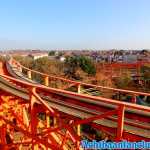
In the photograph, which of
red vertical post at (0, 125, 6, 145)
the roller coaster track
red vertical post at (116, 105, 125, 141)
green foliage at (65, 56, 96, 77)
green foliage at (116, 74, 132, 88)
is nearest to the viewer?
red vertical post at (116, 105, 125, 141)

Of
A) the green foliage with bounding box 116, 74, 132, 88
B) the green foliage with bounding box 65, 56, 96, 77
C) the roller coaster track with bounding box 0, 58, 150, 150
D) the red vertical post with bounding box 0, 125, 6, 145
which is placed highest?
the roller coaster track with bounding box 0, 58, 150, 150

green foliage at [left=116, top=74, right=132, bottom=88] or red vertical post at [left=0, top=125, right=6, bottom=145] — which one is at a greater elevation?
red vertical post at [left=0, top=125, right=6, bottom=145]

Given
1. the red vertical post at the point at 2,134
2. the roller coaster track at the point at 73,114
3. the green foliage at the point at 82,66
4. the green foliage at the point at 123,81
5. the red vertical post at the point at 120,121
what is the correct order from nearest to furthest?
the red vertical post at the point at 120,121
the roller coaster track at the point at 73,114
the red vertical post at the point at 2,134
the green foliage at the point at 123,81
the green foliage at the point at 82,66

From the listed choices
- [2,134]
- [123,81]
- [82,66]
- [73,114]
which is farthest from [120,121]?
[82,66]

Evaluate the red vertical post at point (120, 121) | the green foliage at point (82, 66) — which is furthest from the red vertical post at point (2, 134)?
the green foliage at point (82, 66)

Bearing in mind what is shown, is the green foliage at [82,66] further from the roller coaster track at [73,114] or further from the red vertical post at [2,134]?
the roller coaster track at [73,114]

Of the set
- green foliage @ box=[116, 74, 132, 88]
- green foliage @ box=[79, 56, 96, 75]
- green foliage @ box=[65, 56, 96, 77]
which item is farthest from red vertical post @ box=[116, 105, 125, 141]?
green foliage @ box=[79, 56, 96, 75]

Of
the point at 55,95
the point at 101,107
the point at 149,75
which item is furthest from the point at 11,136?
the point at 149,75

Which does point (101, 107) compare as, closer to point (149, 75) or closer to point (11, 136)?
point (11, 136)

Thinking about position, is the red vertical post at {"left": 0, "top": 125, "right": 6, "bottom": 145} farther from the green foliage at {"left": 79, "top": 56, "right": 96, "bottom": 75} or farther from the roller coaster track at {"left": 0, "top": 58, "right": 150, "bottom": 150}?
the green foliage at {"left": 79, "top": 56, "right": 96, "bottom": 75}

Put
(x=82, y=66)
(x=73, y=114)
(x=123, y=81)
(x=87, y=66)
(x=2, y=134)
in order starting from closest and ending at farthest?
(x=73, y=114) < (x=2, y=134) < (x=123, y=81) < (x=87, y=66) < (x=82, y=66)

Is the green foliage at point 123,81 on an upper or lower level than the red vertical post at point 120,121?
lower

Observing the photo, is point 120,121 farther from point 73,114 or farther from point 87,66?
point 87,66

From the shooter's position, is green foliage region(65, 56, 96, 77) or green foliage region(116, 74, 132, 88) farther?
green foliage region(65, 56, 96, 77)
